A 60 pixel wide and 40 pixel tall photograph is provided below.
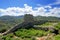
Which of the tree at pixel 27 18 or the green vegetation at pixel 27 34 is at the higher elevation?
the tree at pixel 27 18

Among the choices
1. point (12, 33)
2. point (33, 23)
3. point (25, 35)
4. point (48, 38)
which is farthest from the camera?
point (33, 23)

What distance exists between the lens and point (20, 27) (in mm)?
19625

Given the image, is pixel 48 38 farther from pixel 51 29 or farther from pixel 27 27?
pixel 27 27

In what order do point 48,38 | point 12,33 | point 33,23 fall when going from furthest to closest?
point 33,23
point 12,33
point 48,38

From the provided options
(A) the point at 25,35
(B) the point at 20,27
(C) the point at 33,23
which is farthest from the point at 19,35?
(C) the point at 33,23

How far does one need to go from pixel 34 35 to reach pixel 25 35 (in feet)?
2.64

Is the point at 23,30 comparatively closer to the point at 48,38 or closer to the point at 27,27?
the point at 27,27

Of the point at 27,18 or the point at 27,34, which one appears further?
the point at 27,18

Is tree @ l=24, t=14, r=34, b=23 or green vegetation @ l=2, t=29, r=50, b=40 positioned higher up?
tree @ l=24, t=14, r=34, b=23

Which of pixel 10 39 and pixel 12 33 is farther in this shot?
pixel 12 33

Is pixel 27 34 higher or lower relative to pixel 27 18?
lower

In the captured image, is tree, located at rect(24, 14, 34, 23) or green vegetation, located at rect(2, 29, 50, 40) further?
tree, located at rect(24, 14, 34, 23)

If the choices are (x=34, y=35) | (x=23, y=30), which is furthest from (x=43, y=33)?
(x=23, y=30)

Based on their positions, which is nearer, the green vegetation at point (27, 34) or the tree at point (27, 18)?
the green vegetation at point (27, 34)
